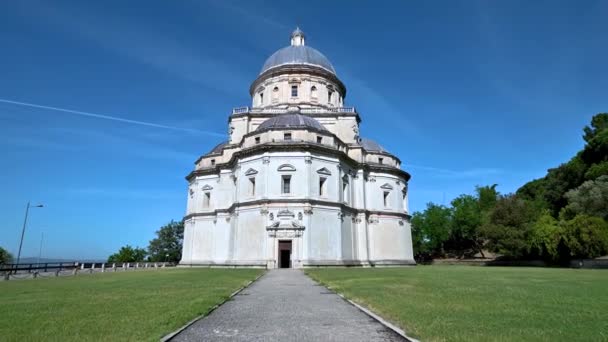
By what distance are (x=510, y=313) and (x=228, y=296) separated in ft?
25.8

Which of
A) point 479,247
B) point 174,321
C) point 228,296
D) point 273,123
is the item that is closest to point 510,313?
point 174,321

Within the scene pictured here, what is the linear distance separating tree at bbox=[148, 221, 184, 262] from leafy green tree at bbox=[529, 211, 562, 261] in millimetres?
50504

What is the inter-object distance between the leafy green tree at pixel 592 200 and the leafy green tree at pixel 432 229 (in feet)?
72.0

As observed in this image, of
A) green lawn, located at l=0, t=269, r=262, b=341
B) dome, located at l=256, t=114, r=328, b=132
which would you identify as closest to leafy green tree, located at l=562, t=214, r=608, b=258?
dome, located at l=256, t=114, r=328, b=132

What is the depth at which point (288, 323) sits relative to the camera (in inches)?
297

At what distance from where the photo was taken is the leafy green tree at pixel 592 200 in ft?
117

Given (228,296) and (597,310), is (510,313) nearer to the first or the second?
(597,310)

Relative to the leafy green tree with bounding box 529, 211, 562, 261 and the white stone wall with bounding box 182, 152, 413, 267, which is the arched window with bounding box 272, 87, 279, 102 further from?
the leafy green tree with bounding box 529, 211, 562, 261

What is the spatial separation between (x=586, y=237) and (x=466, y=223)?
93.2 ft

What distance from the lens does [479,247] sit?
5969 cm

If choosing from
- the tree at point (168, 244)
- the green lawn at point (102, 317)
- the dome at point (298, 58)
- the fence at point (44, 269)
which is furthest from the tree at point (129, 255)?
the green lawn at point (102, 317)

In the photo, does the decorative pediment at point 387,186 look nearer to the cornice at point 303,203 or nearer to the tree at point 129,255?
the cornice at point 303,203

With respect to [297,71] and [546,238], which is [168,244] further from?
[546,238]

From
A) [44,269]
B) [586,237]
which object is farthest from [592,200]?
[44,269]
